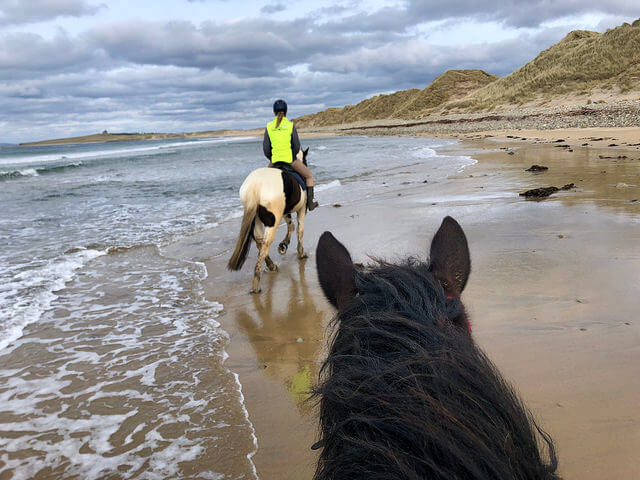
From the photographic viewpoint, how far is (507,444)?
34.2 inches

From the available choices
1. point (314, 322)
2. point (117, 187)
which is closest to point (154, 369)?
point (314, 322)

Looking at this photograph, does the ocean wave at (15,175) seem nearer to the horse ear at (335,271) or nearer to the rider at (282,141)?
the rider at (282,141)

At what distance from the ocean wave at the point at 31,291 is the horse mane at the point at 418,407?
400cm

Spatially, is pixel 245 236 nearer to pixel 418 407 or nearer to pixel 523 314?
pixel 523 314

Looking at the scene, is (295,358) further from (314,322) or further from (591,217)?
(591,217)

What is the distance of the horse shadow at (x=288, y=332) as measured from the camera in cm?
304

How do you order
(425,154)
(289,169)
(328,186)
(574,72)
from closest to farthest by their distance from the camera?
(289,169)
(328,186)
(425,154)
(574,72)

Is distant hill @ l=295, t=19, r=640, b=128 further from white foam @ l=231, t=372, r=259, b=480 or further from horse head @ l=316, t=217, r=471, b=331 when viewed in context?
white foam @ l=231, t=372, r=259, b=480

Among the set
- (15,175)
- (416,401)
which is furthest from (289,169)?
(15,175)

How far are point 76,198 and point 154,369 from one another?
41.8 ft

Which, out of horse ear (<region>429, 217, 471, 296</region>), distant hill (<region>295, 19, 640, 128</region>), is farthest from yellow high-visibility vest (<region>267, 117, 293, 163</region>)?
distant hill (<region>295, 19, 640, 128</region>)

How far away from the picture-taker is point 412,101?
263 feet

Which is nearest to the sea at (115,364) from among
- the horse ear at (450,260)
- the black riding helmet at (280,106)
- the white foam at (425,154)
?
the horse ear at (450,260)

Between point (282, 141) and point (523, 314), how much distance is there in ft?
13.3
